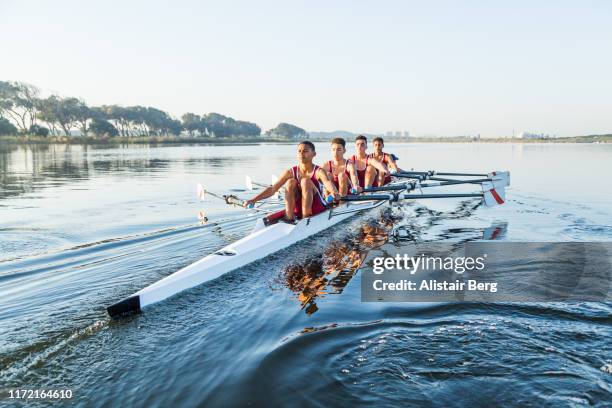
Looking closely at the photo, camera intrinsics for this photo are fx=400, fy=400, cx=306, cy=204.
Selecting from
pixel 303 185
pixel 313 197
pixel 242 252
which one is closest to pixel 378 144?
pixel 313 197

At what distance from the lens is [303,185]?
7.38m

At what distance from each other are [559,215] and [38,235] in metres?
12.4

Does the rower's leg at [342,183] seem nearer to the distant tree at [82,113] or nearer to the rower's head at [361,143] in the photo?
the rower's head at [361,143]

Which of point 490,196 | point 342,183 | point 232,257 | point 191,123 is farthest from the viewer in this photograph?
point 191,123

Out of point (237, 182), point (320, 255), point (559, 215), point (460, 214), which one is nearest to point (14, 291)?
point (320, 255)

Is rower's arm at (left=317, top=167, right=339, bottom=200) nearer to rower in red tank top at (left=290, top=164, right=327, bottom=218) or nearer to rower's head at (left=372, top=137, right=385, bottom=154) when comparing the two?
rower in red tank top at (left=290, top=164, right=327, bottom=218)

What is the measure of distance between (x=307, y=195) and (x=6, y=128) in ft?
260

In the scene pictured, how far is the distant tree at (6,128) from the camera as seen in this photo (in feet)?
219

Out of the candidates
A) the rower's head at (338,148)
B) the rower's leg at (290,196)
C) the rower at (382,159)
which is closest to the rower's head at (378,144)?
the rower at (382,159)

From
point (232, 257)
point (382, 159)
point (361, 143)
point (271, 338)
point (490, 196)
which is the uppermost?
point (361, 143)

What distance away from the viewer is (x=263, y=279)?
5566mm

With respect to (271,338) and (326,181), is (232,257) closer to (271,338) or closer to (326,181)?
(271,338)

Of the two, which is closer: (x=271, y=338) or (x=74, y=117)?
(x=271, y=338)

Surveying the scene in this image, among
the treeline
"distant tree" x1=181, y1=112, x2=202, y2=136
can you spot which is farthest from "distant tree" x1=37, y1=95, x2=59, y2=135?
"distant tree" x1=181, y1=112, x2=202, y2=136
